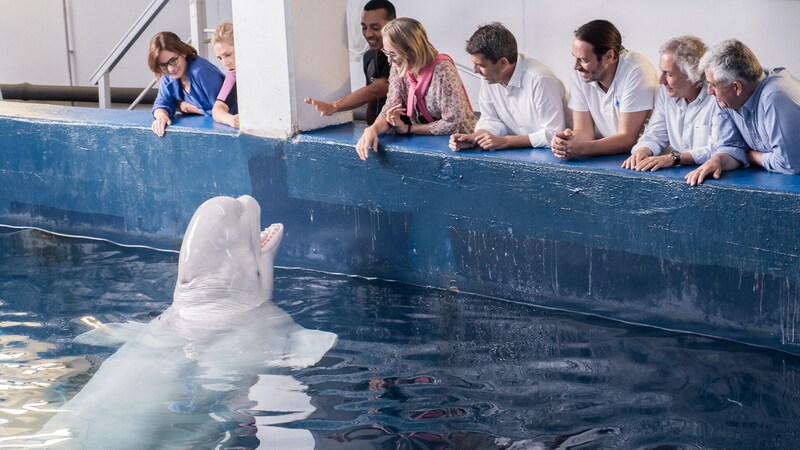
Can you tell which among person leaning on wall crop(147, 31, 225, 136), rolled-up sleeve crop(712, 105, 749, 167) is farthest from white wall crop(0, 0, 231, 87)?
rolled-up sleeve crop(712, 105, 749, 167)

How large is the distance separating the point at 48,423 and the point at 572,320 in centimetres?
306

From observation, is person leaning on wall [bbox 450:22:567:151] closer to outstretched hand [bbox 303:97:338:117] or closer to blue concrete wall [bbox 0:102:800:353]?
blue concrete wall [bbox 0:102:800:353]

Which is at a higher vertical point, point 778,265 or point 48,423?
point 778,265

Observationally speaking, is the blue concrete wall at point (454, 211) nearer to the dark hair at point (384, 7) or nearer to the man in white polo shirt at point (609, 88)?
the man in white polo shirt at point (609, 88)

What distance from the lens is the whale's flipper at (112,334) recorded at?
590 centimetres

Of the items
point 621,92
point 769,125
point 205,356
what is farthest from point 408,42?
point 205,356

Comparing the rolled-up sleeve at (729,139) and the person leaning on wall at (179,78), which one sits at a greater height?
the person leaning on wall at (179,78)

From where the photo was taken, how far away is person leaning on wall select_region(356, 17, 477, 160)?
685 cm

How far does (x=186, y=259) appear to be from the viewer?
6.05 m

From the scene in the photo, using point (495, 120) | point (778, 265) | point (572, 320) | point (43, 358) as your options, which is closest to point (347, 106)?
point (495, 120)

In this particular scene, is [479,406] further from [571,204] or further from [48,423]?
[48,423]

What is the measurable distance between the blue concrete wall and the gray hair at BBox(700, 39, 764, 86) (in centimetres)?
55

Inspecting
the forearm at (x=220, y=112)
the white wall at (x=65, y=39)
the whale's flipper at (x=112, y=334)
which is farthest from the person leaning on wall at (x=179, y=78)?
the white wall at (x=65, y=39)

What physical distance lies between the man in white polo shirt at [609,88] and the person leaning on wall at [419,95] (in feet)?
3.07
